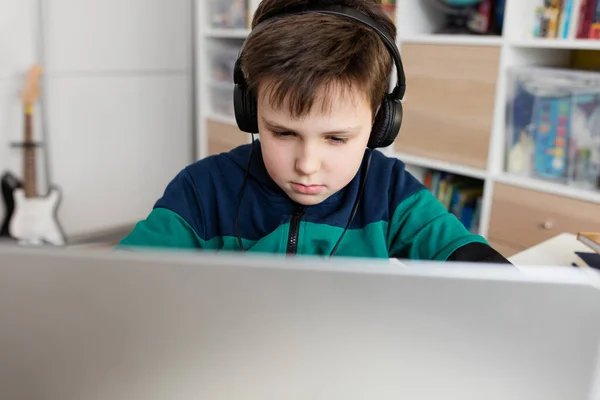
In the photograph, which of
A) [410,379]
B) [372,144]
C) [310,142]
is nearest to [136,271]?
[410,379]

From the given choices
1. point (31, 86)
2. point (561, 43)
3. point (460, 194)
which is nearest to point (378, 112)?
point (561, 43)

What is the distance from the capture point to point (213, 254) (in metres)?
0.31

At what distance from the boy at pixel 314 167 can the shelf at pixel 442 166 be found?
1.07m

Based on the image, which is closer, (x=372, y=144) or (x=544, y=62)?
(x=372, y=144)

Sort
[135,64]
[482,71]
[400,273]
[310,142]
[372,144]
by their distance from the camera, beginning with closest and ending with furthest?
[400,273]
[310,142]
[372,144]
[482,71]
[135,64]

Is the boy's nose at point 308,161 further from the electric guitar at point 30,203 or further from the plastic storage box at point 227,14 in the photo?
the plastic storage box at point 227,14

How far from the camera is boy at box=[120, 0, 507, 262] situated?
2.39 ft

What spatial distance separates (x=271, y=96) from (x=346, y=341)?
490 mm

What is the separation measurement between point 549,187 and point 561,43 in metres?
0.42

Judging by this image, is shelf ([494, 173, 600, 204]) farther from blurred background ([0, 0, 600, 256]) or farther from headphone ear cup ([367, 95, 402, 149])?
headphone ear cup ([367, 95, 402, 149])

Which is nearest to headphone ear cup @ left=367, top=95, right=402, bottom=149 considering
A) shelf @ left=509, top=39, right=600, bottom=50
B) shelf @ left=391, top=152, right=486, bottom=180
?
shelf @ left=509, top=39, right=600, bottom=50

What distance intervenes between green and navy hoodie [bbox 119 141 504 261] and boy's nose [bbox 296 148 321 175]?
6.0 inches

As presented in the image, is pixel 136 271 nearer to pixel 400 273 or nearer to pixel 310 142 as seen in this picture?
pixel 400 273

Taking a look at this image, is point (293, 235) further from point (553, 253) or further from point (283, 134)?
point (553, 253)
